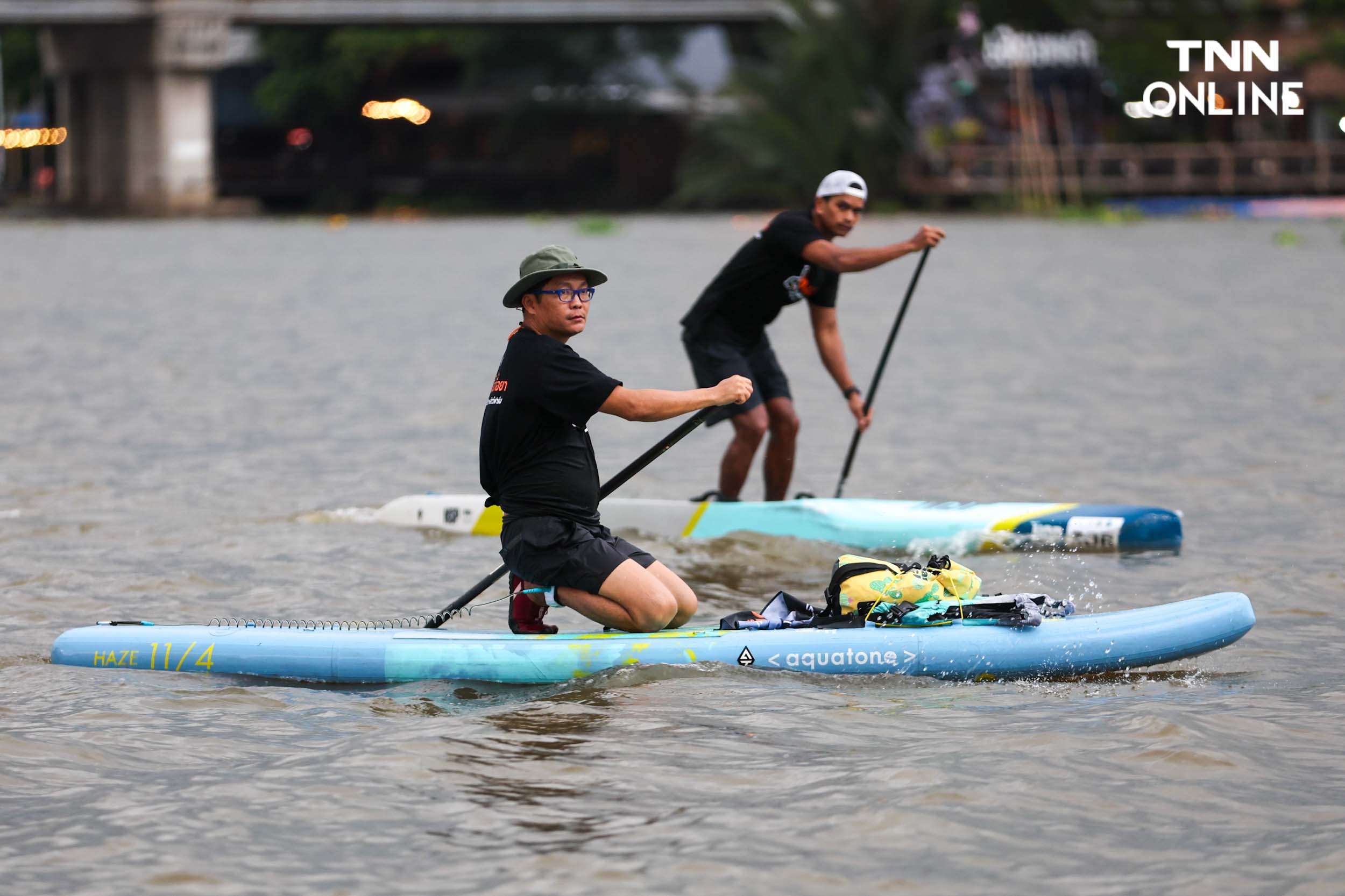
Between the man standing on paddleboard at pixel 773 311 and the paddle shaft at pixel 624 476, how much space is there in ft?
6.55

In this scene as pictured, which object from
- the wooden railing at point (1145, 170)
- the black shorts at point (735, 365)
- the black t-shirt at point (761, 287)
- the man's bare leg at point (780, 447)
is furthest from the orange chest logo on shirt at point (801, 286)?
the wooden railing at point (1145, 170)

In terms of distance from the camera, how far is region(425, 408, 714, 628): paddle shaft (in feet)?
23.0

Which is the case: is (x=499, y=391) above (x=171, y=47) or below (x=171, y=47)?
below

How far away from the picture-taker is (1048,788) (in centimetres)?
571

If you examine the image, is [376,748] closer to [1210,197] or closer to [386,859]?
[386,859]

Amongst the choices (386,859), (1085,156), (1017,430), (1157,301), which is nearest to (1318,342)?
(1157,301)

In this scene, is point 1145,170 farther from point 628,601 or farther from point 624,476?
point 628,601

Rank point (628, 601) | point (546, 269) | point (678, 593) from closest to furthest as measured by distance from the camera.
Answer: point (546, 269) → point (628, 601) → point (678, 593)

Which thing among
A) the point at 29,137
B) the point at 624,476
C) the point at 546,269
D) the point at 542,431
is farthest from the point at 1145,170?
the point at 29,137

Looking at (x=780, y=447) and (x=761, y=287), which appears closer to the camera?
(x=761, y=287)

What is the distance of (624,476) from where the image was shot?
A: 718 centimetres

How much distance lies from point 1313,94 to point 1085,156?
7.34 m

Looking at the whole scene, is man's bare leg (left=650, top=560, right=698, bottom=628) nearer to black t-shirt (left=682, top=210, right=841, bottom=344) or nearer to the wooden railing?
black t-shirt (left=682, top=210, right=841, bottom=344)

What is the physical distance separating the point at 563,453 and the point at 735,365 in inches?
124
